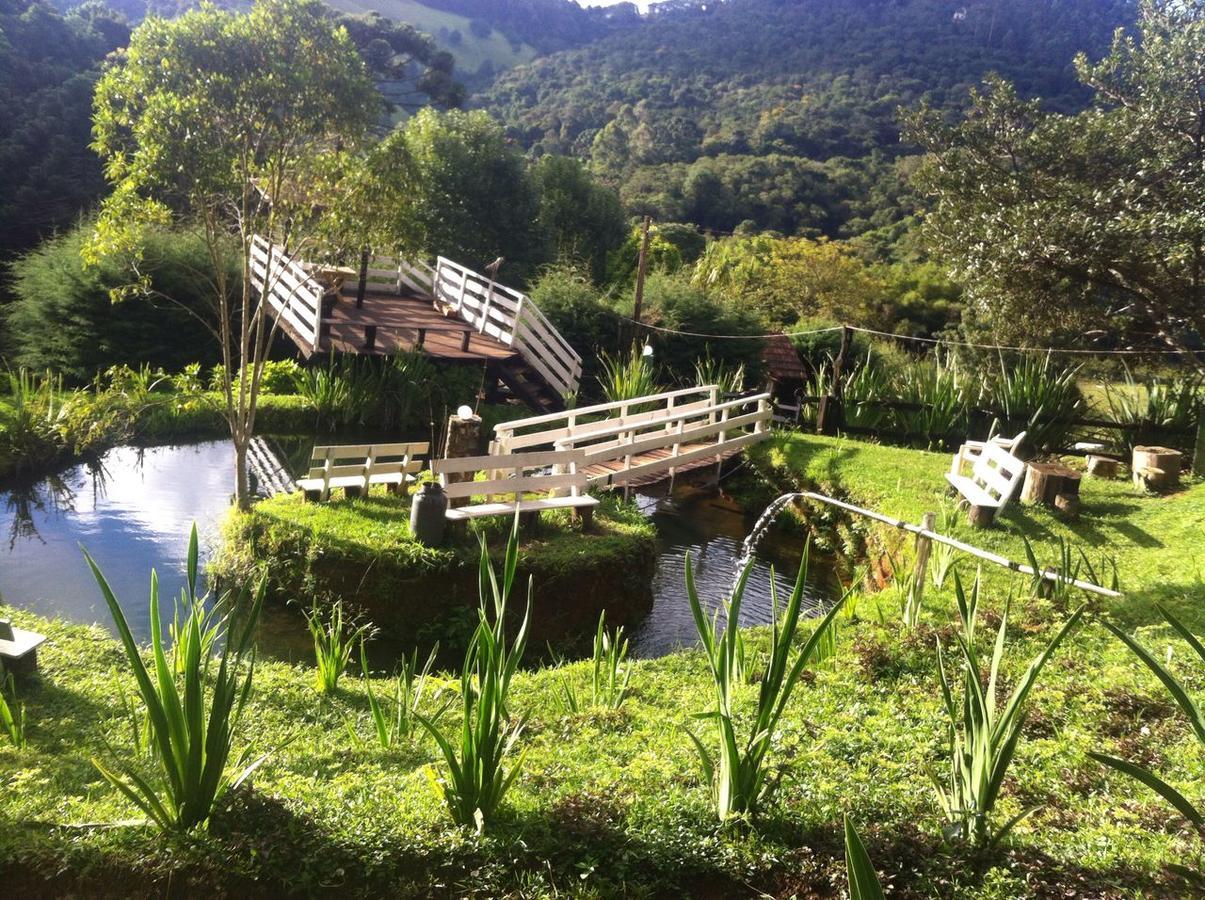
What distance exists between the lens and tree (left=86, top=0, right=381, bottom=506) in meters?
6.61

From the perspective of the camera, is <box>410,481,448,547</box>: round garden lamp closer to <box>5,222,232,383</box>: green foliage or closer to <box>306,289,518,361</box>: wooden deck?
<box>306,289,518,361</box>: wooden deck

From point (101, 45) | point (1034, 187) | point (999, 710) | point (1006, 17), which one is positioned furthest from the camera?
point (1006, 17)

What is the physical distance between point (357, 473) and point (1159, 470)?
344 inches

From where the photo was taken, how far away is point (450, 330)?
51.2 feet

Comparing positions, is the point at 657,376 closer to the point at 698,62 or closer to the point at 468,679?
the point at 468,679

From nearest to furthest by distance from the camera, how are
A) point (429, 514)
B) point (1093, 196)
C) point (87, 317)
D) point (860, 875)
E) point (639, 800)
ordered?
point (860, 875), point (639, 800), point (429, 514), point (1093, 196), point (87, 317)

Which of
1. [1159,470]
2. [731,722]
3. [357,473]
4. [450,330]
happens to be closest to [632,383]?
[450,330]

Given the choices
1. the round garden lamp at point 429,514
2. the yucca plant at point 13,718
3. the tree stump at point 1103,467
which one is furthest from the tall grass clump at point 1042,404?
the yucca plant at point 13,718

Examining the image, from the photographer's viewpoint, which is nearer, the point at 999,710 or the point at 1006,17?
the point at 999,710

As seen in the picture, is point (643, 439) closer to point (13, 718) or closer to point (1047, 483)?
point (1047, 483)

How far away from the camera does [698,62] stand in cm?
6194

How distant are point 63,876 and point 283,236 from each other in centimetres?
606

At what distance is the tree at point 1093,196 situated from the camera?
1153 centimetres

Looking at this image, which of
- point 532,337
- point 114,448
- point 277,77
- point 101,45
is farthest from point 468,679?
point 101,45
